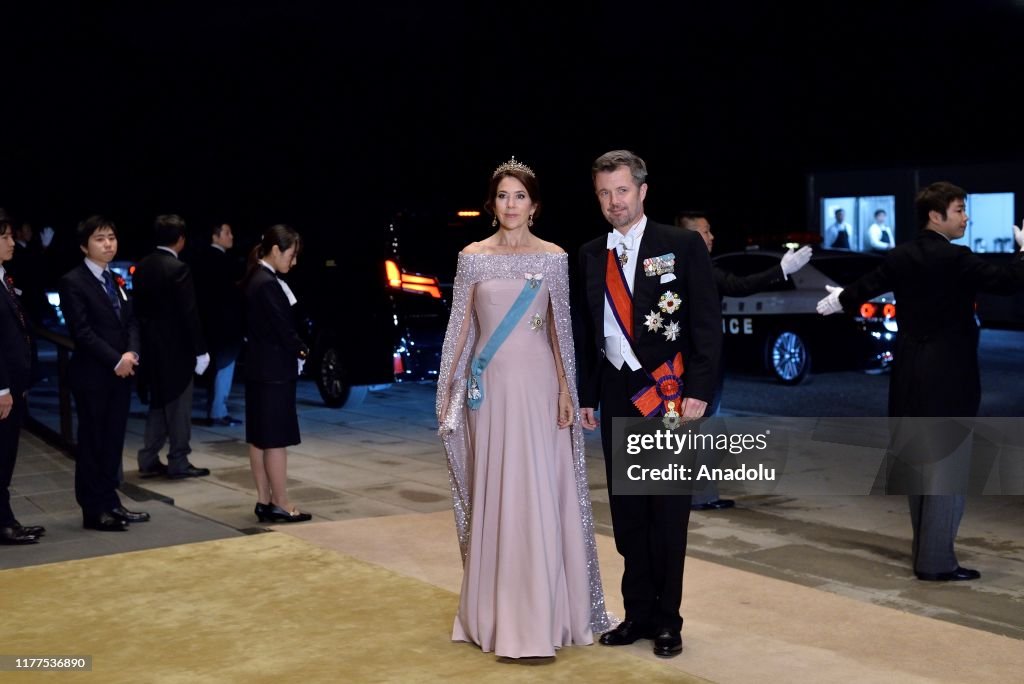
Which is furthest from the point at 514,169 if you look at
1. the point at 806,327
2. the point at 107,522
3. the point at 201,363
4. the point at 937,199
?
the point at 806,327

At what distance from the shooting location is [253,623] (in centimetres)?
564

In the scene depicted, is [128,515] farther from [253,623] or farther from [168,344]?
[253,623]

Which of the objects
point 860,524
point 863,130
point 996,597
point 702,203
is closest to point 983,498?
point 860,524

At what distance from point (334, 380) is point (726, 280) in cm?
660

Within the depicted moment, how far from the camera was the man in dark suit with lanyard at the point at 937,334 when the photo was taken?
20.7 feet

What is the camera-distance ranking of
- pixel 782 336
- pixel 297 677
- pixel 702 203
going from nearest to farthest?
1. pixel 297 677
2. pixel 782 336
3. pixel 702 203

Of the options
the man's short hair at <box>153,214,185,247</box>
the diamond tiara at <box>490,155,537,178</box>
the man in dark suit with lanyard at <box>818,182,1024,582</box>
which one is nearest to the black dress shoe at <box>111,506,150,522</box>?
the man's short hair at <box>153,214,185,247</box>

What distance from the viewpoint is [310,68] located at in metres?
28.1

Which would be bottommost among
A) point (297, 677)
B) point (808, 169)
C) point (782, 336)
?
point (297, 677)

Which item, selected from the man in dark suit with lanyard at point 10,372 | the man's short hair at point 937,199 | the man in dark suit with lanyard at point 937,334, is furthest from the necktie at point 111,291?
the man's short hair at point 937,199

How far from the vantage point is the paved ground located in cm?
633

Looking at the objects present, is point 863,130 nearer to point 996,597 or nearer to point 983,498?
point 983,498

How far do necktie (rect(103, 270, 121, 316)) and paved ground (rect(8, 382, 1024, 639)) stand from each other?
1336mm

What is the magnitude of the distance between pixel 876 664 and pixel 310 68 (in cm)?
2492
